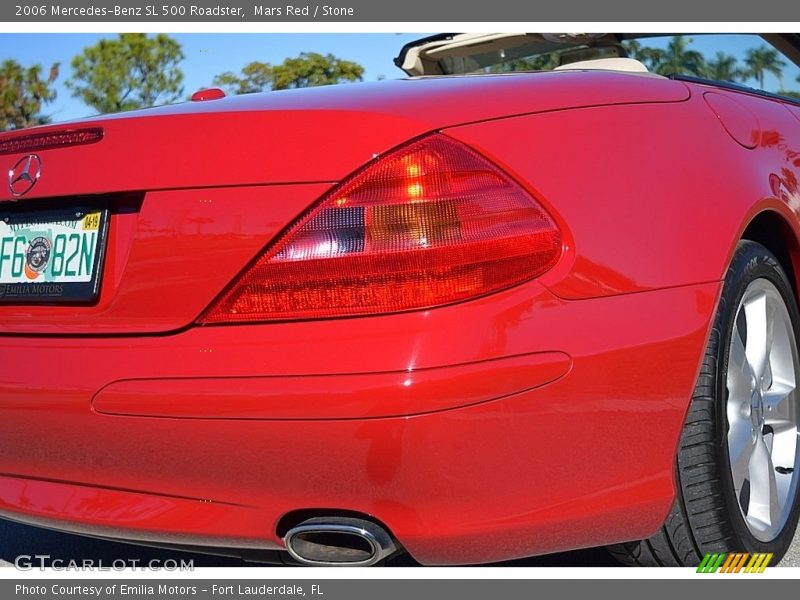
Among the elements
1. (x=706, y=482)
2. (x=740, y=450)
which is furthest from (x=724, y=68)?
(x=706, y=482)

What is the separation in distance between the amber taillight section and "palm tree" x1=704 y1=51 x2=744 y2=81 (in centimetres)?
199

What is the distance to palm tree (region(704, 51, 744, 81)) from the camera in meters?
3.19

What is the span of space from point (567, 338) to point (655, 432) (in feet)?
1.02

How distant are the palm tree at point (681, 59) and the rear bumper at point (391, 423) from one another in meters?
1.33

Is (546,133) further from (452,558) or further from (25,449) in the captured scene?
(25,449)

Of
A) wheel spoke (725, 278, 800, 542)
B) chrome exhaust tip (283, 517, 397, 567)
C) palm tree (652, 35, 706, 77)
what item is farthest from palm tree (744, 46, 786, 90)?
chrome exhaust tip (283, 517, 397, 567)

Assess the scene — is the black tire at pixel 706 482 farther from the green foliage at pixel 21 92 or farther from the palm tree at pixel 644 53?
the green foliage at pixel 21 92

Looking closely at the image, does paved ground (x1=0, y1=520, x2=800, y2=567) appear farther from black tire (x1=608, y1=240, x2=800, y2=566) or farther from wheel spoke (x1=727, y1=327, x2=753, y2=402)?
wheel spoke (x1=727, y1=327, x2=753, y2=402)

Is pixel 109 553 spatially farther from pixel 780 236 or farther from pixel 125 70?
pixel 125 70

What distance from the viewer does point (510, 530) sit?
1843 mm

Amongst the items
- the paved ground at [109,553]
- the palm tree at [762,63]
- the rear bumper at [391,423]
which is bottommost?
the paved ground at [109,553]

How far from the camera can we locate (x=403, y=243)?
1818mm

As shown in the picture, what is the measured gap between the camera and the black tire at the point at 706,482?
210 centimetres
